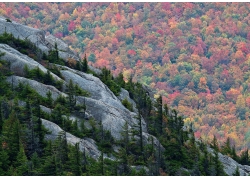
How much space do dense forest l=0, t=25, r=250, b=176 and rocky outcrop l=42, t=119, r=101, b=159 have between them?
0.53 m

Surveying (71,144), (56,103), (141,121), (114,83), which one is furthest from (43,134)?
(114,83)

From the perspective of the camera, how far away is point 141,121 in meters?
81.7

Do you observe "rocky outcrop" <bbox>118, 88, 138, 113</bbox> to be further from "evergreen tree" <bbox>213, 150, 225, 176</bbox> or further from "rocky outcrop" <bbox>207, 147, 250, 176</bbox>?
"evergreen tree" <bbox>213, 150, 225, 176</bbox>

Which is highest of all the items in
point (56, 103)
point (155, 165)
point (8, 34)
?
point (8, 34)

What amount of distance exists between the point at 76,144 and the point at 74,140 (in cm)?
489

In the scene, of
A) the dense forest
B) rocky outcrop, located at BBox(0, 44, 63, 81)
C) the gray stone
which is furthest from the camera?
rocky outcrop, located at BBox(0, 44, 63, 81)

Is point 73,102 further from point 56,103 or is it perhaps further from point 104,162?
point 104,162

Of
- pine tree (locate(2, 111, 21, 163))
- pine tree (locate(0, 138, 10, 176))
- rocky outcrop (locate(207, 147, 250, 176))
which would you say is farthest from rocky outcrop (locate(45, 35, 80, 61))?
pine tree (locate(0, 138, 10, 176))

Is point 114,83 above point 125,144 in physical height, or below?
above

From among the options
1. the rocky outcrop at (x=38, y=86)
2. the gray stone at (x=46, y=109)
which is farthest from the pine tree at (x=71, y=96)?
the gray stone at (x=46, y=109)

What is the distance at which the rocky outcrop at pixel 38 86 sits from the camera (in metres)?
79.4

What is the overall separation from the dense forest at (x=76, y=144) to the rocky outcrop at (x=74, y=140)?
1.76 ft

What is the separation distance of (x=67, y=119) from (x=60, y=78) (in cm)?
917

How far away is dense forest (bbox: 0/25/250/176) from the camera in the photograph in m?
66.8
